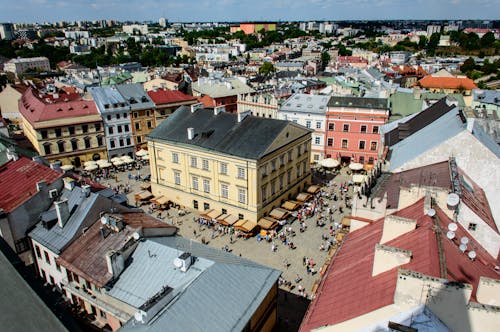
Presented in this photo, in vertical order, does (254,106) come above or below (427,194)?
below

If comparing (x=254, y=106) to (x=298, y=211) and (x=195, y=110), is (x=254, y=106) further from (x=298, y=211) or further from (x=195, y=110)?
(x=298, y=211)

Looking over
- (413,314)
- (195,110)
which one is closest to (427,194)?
(413,314)

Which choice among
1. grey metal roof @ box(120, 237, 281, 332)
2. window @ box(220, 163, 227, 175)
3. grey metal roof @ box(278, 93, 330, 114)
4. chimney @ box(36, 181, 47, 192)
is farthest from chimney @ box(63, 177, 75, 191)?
A: grey metal roof @ box(278, 93, 330, 114)

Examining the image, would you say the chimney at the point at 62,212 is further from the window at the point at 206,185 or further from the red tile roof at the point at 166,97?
the red tile roof at the point at 166,97

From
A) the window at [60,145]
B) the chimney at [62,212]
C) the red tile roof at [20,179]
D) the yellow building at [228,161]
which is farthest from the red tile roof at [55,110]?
the chimney at [62,212]

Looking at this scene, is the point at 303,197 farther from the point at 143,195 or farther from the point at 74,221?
the point at 74,221

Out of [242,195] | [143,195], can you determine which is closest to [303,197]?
[242,195]
